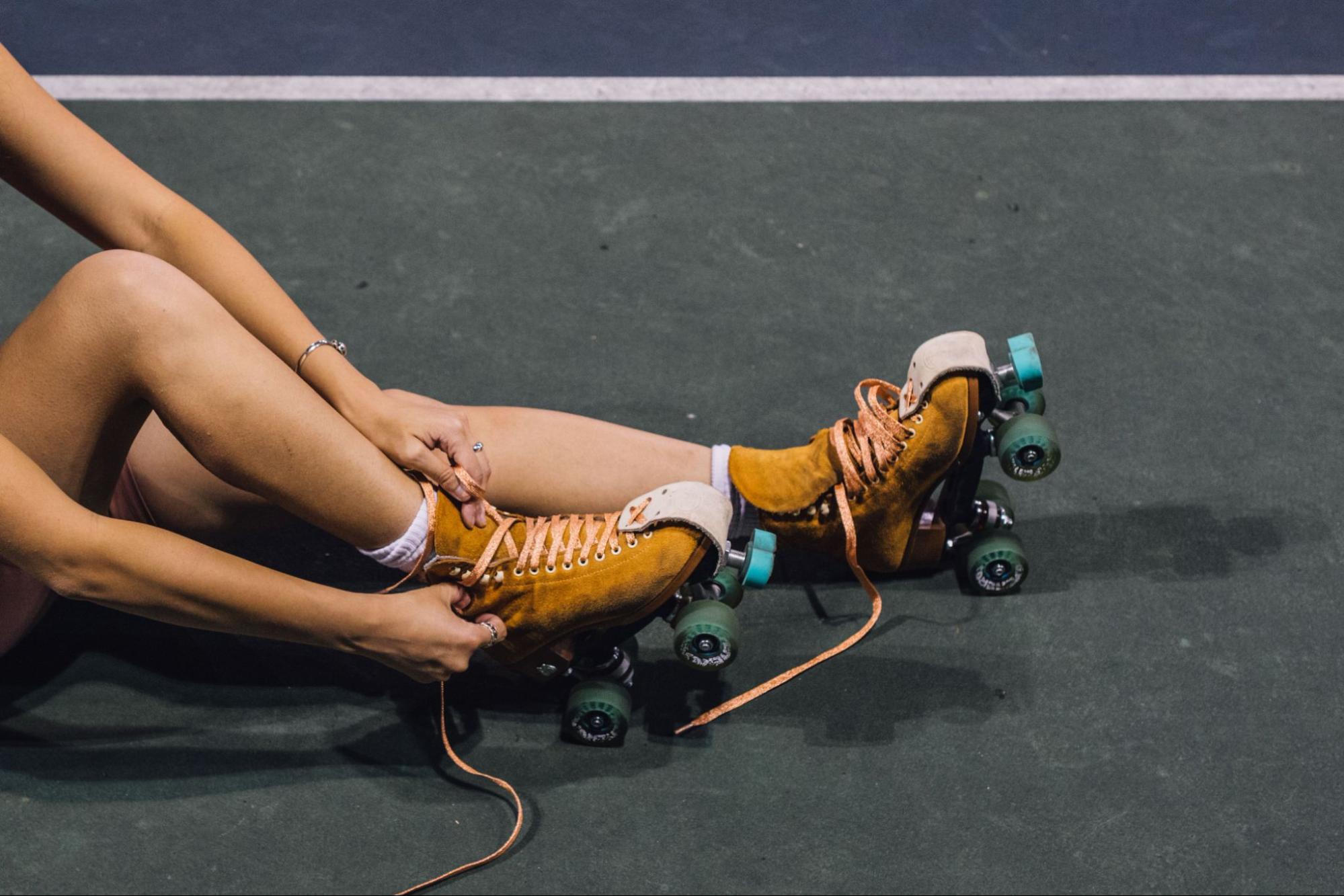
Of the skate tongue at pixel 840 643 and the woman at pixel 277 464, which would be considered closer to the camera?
the woman at pixel 277 464

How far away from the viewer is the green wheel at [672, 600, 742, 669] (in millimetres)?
1585

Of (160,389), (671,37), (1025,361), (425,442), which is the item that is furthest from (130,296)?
(671,37)

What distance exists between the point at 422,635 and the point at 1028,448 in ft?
2.76

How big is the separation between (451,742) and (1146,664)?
96 centimetres

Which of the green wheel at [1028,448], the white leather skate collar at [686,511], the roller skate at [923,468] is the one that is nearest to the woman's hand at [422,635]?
the white leather skate collar at [686,511]

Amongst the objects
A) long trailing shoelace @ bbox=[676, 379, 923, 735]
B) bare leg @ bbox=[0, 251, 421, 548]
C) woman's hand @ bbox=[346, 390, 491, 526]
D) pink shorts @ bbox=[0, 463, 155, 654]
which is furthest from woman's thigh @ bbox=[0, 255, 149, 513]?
long trailing shoelace @ bbox=[676, 379, 923, 735]

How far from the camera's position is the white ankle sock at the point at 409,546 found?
1.56 meters

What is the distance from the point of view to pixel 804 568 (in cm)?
190

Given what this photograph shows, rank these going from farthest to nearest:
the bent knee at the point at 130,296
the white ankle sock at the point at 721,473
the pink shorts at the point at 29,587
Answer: the white ankle sock at the point at 721,473, the pink shorts at the point at 29,587, the bent knee at the point at 130,296

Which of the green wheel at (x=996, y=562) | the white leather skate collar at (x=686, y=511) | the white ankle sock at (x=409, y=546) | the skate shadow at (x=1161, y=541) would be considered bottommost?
the white ankle sock at (x=409, y=546)

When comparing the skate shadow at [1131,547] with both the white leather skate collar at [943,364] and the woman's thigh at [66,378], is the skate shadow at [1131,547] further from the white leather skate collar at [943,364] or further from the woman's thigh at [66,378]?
the woman's thigh at [66,378]

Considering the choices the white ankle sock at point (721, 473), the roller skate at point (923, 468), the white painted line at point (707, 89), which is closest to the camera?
the roller skate at point (923, 468)

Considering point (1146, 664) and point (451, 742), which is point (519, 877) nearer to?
point (451, 742)


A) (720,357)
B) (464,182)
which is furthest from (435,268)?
(720,357)
